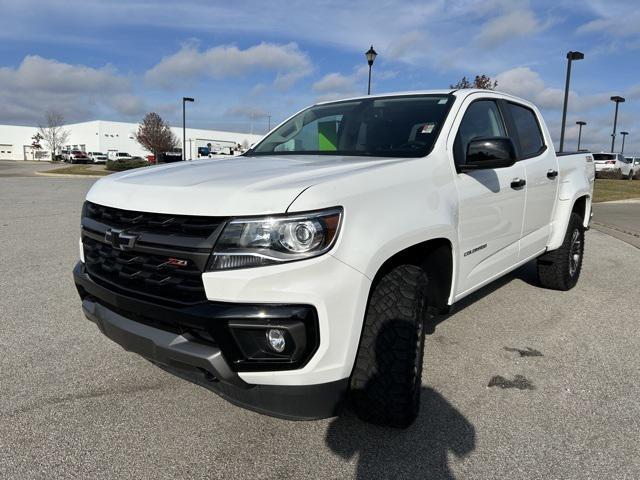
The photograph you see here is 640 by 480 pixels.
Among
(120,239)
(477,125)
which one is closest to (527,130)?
(477,125)

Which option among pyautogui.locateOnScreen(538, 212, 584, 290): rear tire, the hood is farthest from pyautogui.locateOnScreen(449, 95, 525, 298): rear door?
pyautogui.locateOnScreen(538, 212, 584, 290): rear tire

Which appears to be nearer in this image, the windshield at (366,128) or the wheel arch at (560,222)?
the windshield at (366,128)

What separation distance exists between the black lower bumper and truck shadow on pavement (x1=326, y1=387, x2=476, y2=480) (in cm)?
34

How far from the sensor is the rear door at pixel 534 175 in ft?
13.4

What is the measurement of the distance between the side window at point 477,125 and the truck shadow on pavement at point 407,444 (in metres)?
1.52

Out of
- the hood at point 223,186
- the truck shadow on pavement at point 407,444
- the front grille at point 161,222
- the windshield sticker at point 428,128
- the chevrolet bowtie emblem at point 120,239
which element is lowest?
the truck shadow on pavement at point 407,444

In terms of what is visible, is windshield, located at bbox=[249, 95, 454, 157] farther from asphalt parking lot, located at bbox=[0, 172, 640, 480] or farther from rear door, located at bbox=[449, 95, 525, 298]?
asphalt parking lot, located at bbox=[0, 172, 640, 480]

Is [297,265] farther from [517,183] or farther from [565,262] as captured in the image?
[565,262]

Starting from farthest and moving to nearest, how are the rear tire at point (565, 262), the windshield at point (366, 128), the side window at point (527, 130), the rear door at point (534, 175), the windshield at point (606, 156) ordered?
the windshield at point (606, 156)
the rear tire at point (565, 262)
the side window at point (527, 130)
the rear door at point (534, 175)
the windshield at point (366, 128)

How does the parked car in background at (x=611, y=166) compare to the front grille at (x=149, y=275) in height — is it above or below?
above

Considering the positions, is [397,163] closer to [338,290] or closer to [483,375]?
[338,290]

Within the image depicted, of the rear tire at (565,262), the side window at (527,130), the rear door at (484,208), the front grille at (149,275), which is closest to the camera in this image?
the front grille at (149,275)

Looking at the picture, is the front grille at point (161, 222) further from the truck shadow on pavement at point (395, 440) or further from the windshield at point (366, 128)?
the windshield at point (366, 128)

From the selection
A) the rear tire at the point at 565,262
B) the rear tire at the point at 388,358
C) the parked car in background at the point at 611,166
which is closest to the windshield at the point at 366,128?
the rear tire at the point at 388,358
